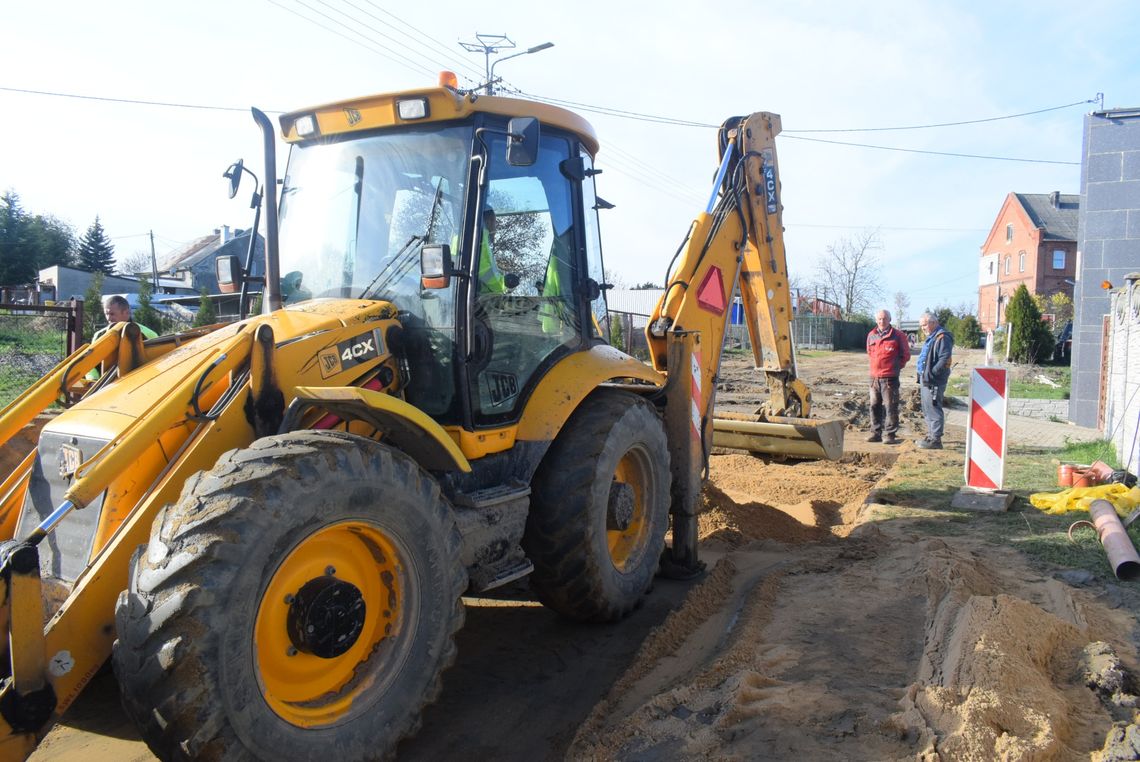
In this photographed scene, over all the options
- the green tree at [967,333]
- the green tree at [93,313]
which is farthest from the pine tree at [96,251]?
the green tree at [967,333]

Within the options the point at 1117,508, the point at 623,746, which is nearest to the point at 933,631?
the point at 623,746

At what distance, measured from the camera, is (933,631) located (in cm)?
403

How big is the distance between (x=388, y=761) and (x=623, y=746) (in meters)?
0.89

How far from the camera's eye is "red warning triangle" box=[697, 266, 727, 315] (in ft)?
21.0

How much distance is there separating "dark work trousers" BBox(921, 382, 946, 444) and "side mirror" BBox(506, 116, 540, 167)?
25.7 feet

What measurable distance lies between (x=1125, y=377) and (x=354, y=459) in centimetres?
1006

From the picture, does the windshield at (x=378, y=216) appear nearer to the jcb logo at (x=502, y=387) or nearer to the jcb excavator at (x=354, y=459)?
the jcb excavator at (x=354, y=459)

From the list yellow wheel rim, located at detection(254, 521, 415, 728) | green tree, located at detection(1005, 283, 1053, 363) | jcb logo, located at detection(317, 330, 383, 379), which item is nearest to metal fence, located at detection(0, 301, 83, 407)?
jcb logo, located at detection(317, 330, 383, 379)

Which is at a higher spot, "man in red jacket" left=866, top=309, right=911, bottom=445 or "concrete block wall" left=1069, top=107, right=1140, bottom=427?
"concrete block wall" left=1069, top=107, right=1140, bottom=427

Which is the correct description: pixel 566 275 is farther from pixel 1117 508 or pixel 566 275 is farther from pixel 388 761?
pixel 1117 508

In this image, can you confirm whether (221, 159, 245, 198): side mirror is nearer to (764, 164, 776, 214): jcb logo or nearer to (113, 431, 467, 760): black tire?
(113, 431, 467, 760): black tire

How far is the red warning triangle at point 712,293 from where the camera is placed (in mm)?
6395

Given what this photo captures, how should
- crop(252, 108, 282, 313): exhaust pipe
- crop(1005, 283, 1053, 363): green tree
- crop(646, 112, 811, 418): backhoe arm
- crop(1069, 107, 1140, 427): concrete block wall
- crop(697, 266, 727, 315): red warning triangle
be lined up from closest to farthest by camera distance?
crop(252, 108, 282, 313): exhaust pipe → crop(646, 112, 811, 418): backhoe arm → crop(697, 266, 727, 315): red warning triangle → crop(1069, 107, 1140, 427): concrete block wall → crop(1005, 283, 1053, 363): green tree

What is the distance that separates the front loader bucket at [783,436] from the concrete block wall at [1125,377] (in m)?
2.95
